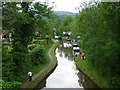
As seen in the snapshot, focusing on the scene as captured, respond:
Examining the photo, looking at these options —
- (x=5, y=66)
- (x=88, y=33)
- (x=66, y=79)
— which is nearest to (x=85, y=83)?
(x=66, y=79)

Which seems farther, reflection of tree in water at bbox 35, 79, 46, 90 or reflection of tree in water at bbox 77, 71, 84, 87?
reflection of tree in water at bbox 77, 71, 84, 87

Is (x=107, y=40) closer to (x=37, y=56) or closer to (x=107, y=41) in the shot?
(x=107, y=41)

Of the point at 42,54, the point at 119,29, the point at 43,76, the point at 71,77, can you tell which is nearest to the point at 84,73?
the point at 71,77

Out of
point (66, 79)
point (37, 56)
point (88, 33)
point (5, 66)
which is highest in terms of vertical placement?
point (88, 33)

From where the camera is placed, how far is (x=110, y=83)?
60.6ft

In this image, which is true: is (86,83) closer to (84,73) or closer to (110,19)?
(84,73)

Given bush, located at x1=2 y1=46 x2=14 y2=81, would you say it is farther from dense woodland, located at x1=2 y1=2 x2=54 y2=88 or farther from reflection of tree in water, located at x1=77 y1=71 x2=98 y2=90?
reflection of tree in water, located at x1=77 y1=71 x2=98 y2=90

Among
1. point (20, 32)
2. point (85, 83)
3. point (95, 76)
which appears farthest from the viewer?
point (20, 32)

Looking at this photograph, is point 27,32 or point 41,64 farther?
point 41,64

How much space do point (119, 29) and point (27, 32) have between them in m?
10.5

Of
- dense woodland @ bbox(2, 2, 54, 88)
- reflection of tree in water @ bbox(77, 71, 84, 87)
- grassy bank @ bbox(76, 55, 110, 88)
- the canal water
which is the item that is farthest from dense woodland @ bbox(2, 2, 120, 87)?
reflection of tree in water @ bbox(77, 71, 84, 87)

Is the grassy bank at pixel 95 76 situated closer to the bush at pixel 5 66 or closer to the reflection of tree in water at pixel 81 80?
the reflection of tree in water at pixel 81 80

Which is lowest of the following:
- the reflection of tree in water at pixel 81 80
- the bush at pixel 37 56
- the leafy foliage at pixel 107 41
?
the reflection of tree in water at pixel 81 80

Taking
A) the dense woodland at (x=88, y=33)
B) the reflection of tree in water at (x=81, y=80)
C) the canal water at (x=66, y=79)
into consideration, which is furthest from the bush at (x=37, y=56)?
the reflection of tree in water at (x=81, y=80)
